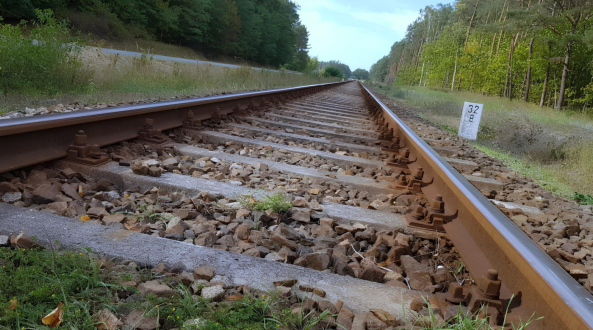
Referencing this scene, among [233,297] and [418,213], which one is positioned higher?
[418,213]

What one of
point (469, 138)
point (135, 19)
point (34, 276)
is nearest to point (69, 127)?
point (34, 276)

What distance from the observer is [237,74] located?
526 inches

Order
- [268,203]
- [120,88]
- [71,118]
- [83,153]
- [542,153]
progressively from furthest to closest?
[120,88]
[542,153]
[71,118]
[83,153]
[268,203]

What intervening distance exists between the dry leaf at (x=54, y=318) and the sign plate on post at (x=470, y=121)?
24.9 feet

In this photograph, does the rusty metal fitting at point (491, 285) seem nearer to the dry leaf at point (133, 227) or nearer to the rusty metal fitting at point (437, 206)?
the rusty metal fitting at point (437, 206)

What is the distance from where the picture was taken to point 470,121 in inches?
304

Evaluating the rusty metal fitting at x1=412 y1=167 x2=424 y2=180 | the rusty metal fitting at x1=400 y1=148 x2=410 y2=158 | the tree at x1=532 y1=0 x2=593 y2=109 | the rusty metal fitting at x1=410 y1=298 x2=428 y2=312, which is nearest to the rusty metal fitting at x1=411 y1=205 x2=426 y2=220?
the rusty metal fitting at x1=412 y1=167 x2=424 y2=180

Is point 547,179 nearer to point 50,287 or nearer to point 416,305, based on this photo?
point 416,305

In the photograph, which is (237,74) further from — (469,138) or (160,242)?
(160,242)

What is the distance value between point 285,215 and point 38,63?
5.50 meters

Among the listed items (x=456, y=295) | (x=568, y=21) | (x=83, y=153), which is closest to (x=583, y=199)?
(x=456, y=295)

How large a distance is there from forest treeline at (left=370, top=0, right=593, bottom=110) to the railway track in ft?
68.2

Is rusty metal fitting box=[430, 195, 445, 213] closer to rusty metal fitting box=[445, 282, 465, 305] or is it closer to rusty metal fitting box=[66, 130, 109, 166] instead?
rusty metal fitting box=[445, 282, 465, 305]

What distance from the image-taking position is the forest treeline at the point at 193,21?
30.8m
